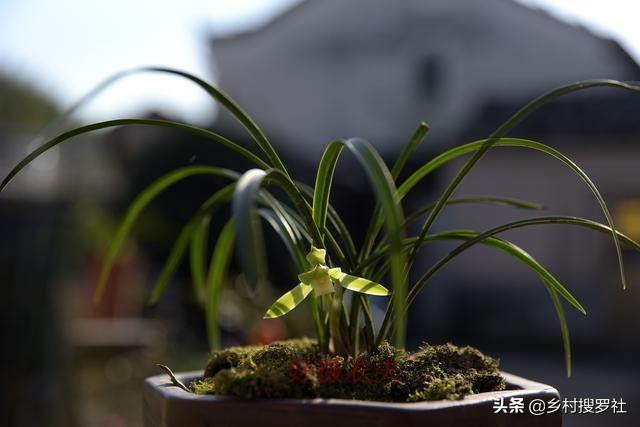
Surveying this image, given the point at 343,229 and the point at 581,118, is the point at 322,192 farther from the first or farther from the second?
the point at 581,118

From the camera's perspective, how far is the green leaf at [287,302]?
0.58 metres

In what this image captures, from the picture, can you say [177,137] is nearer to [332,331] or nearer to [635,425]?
[635,425]

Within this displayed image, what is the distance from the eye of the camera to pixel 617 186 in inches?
199

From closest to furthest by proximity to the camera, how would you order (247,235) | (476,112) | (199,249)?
(247,235) < (199,249) < (476,112)

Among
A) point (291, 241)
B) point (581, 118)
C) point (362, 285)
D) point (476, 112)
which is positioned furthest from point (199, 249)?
point (476, 112)

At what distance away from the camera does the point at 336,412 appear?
1.59ft

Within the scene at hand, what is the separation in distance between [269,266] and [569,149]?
7.80 feet

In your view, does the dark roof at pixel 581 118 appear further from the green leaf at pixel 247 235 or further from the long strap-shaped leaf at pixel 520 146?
the green leaf at pixel 247 235

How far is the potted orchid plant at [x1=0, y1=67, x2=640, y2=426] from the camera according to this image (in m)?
0.48

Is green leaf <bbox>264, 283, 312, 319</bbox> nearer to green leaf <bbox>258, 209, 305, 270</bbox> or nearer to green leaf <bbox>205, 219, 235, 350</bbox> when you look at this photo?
green leaf <bbox>258, 209, 305, 270</bbox>

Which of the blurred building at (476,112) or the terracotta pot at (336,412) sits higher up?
the blurred building at (476,112)

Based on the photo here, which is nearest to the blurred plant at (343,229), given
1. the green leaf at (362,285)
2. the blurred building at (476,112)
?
the green leaf at (362,285)

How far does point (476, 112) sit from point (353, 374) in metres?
6.20

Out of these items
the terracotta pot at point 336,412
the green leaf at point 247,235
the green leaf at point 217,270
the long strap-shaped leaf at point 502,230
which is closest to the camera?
the green leaf at point 247,235
